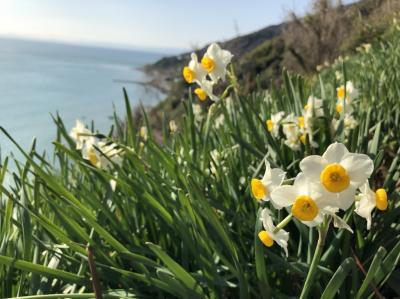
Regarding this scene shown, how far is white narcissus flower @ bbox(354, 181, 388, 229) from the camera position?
2.37 feet

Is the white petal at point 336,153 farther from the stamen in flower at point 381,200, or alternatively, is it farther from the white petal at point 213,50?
the white petal at point 213,50

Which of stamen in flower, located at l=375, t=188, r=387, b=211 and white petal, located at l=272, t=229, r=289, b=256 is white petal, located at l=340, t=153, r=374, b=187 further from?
white petal, located at l=272, t=229, r=289, b=256

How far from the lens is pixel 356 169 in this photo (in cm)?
67

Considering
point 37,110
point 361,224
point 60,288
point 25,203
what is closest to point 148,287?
point 60,288

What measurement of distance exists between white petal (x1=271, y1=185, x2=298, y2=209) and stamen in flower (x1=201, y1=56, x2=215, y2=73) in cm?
82

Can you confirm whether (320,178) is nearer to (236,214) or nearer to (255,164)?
(236,214)

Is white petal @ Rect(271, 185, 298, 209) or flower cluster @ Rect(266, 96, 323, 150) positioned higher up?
white petal @ Rect(271, 185, 298, 209)

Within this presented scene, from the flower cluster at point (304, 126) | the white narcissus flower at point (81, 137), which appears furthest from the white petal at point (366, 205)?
the white narcissus flower at point (81, 137)

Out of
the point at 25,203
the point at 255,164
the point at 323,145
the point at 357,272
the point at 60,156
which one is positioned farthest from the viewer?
the point at 60,156

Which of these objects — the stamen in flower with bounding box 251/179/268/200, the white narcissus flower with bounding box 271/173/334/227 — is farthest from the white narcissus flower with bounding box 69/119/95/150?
the white narcissus flower with bounding box 271/173/334/227

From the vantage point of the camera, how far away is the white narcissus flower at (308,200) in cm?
68

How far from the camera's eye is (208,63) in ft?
4.77

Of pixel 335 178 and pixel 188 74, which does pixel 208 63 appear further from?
pixel 335 178

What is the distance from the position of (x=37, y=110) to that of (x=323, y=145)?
1.60 meters
